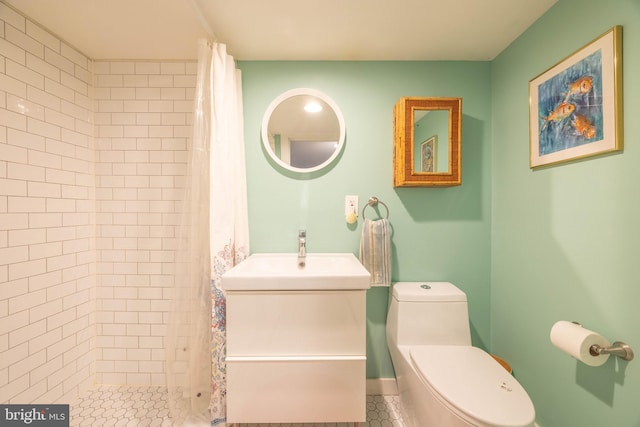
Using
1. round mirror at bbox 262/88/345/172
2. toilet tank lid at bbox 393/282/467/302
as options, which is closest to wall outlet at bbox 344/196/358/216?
round mirror at bbox 262/88/345/172

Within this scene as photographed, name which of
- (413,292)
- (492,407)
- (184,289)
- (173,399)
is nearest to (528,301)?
(413,292)

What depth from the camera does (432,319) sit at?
55.9 inches

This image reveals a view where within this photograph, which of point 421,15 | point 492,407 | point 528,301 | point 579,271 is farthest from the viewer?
point 528,301

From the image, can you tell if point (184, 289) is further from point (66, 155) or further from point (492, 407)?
point (492, 407)

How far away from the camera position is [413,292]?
1470 mm

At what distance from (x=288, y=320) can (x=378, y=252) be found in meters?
0.65

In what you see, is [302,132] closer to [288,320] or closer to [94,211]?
[288,320]

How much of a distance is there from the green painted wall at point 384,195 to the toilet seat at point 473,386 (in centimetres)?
46

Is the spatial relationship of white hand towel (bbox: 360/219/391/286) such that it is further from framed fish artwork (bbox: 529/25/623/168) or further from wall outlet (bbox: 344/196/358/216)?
framed fish artwork (bbox: 529/25/623/168)

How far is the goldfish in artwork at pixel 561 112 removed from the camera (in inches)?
44.0

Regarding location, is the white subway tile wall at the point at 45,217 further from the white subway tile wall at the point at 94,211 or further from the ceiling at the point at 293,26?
the ceiling at the point at 293,26

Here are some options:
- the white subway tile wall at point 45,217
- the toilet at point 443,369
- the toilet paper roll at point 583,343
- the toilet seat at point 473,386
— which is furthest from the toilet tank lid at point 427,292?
the white subway tile wall at point 45,217

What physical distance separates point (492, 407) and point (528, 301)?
70 centimetres

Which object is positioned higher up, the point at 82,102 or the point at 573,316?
the point at 82,102
